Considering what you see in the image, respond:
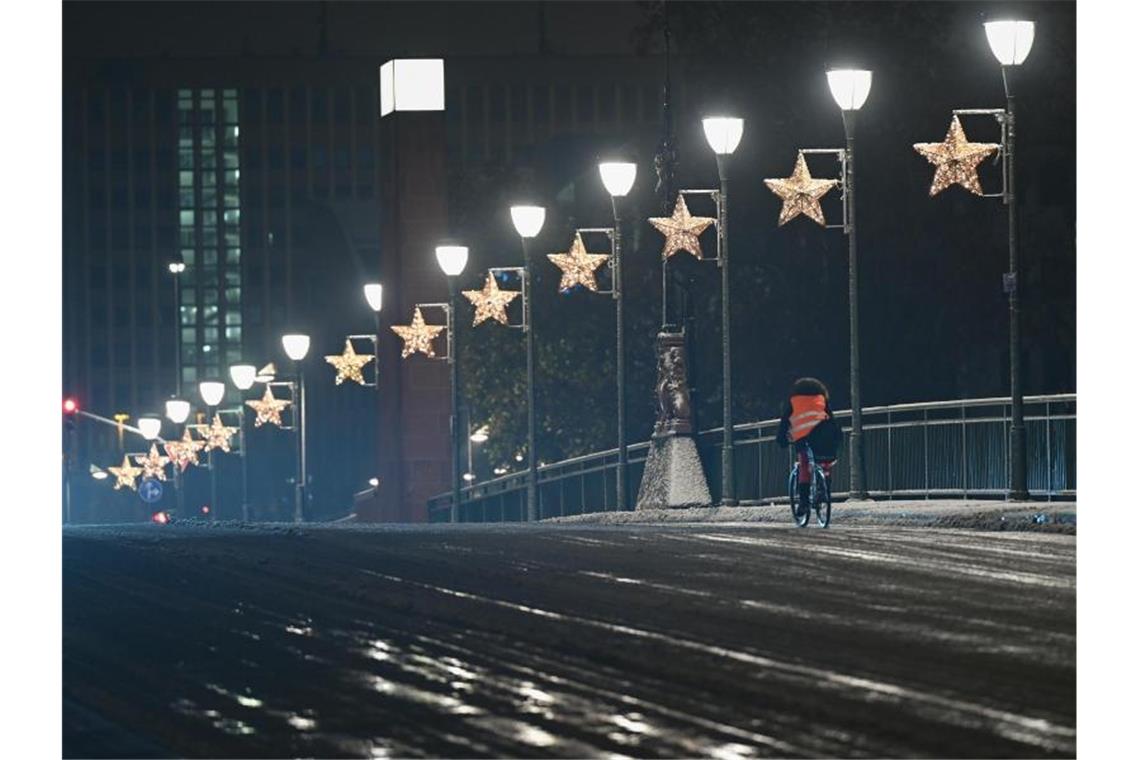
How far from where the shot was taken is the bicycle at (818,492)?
26.1m

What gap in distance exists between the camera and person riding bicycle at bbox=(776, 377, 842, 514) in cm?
2594

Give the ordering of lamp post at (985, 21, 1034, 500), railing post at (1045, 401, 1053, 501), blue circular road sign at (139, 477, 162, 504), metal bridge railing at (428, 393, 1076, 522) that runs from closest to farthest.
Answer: lamp post at (985, 21, 1034, 500), railing post at (1045, 401, 1053, 501), metal bridge railing at (428, 393, 1076, 522), blue circular road sign at (139, 477, 162, 504)

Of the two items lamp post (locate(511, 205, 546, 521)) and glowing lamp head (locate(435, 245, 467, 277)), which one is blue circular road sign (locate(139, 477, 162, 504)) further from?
lamp post (locate(511, 205, 546, 521))

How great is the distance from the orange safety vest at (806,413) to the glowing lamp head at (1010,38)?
5.14 m

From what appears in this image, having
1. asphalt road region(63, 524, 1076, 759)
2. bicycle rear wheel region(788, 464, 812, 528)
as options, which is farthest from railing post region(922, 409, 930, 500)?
asphalt road region(63, 524, 1076, 759)

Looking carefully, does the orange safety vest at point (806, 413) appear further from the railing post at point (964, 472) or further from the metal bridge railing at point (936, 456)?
the railing post at point (964, 472)

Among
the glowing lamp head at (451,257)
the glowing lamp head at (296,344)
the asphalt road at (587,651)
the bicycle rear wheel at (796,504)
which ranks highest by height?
the glowing lamp head at (451,257)

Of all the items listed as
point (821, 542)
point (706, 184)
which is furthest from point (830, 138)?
point (821, 542)

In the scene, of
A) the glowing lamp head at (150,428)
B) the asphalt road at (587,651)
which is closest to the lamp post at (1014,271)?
the asphalt road at (587,651)

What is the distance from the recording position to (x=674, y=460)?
37.4 meters

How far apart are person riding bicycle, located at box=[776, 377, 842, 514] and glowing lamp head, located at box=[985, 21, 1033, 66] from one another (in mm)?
4940
